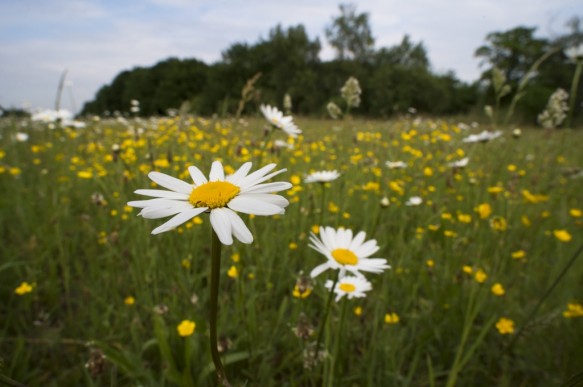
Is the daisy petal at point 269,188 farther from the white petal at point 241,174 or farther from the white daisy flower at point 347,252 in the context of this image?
the white daisy flower at point 347,252

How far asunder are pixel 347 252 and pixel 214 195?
0.51 meters

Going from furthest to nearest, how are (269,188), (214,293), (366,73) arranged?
(366,73), (269,188), (214,293)

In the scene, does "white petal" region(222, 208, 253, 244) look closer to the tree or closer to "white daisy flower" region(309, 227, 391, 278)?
"white daisy flower" region(309, 227, 391, 278)

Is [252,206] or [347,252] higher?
[252,206]

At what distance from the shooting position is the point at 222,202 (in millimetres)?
602

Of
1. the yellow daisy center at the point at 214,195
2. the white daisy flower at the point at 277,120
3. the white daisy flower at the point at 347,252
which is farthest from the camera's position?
the white daisy flower at the point at 277,120

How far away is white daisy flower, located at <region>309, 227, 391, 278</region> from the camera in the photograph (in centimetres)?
90

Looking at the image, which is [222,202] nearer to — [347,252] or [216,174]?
[216,174]

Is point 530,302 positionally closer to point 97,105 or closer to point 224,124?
point 224,124

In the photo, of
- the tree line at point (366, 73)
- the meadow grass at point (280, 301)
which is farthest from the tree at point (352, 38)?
the meadow grass at point (280, 301)

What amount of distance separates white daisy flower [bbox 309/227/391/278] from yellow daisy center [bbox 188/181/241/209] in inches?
12.5

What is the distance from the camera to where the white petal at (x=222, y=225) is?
485 mm

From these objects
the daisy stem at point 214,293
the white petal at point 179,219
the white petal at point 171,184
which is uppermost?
the white petal at point 171,184

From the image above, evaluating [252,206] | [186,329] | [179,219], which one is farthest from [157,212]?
[186,329]
